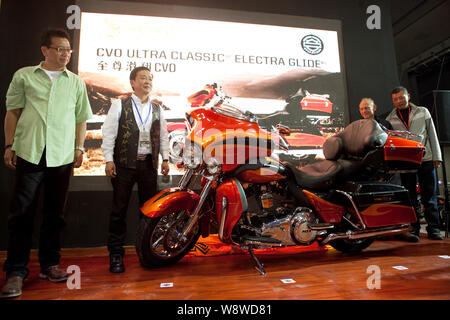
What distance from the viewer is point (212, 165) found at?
1.75 m

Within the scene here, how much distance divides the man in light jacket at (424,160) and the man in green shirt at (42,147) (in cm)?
336

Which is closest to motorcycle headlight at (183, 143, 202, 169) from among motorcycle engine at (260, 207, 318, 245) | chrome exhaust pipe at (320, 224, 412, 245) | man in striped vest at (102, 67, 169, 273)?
man in striped vest at (102, 67, 169, 273)

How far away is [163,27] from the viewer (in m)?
3.15

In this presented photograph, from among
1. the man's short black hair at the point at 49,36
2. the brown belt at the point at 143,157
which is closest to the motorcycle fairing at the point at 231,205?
the brown belt at the point at 143,157

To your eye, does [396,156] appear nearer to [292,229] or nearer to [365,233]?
[365,233]

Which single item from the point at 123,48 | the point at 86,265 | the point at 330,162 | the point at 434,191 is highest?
the point at 123,48

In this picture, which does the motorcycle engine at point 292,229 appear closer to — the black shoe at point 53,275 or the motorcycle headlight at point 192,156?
the motorcycle headlight at point 192,156

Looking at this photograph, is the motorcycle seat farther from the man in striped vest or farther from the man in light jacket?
the man in light jacket

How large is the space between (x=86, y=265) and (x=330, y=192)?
2.12m

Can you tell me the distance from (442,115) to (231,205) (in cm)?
319

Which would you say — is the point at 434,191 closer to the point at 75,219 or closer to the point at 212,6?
the point at 212,6

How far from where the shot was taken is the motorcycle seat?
204cm

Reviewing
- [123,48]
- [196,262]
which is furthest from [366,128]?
[123,48]

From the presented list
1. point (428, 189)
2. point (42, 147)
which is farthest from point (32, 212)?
point (428, 189)
